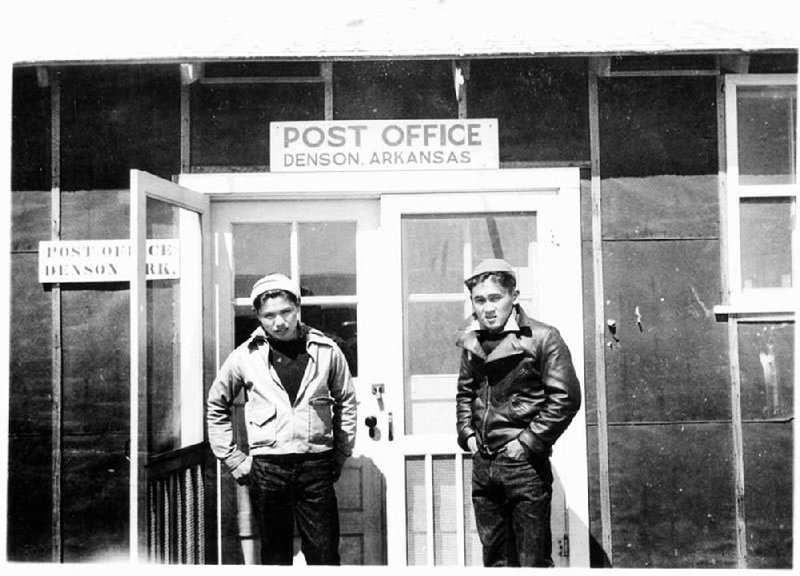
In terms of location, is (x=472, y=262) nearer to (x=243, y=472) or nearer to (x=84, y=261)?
(x=243, y=472)

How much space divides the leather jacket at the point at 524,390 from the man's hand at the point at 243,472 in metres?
1.07

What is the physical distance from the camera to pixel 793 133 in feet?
14.8

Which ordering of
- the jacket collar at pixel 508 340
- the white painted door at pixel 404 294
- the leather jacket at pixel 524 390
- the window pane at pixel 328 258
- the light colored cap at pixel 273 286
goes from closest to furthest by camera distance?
the leather jacket at pixel 524 390
the jacket collar at pixel 508 340
the light colored cap at pixel 273 286
the white painted door at pixel 404 294
the window pane at pixel 328 258

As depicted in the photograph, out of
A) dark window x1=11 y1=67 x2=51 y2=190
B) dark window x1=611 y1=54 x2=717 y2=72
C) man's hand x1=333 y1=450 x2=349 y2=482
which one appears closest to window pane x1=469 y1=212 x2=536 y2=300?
dark window x1=611 y1=54 x2=717 y2=72

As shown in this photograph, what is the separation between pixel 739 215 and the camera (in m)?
4.50

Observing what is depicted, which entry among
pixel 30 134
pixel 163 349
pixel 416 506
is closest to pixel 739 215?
pixel 416 506

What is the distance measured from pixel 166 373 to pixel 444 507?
67.0 inches

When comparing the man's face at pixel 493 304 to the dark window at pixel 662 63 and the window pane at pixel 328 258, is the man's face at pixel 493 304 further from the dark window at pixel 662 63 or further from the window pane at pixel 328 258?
the dark window at pixel 662 63

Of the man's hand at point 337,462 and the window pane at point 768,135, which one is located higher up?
the window pane at point 768,135

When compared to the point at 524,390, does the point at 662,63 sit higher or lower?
higher

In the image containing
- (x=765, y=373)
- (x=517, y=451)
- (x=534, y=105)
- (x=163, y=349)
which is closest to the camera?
(x=517, y=451)

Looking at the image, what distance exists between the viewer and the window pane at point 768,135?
4.50m

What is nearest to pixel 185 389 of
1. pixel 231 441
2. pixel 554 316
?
pixel 231 441

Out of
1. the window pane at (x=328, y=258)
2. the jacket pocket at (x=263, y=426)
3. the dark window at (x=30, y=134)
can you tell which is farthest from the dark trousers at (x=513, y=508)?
the dark window at (x=30, y=134)
